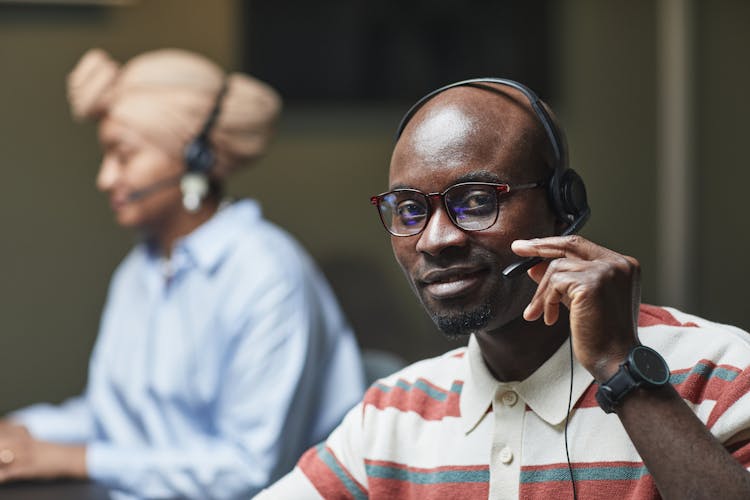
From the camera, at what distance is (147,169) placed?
2.33m

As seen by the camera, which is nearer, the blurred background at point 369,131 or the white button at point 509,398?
the white button at point 509,398

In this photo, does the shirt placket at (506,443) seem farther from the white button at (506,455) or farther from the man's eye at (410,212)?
the man's eye at (410,212)

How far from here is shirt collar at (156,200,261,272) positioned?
2248 millimetres

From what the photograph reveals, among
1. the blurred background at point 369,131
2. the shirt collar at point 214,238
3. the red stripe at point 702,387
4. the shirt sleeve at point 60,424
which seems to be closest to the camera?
the red stripe at point 702,387

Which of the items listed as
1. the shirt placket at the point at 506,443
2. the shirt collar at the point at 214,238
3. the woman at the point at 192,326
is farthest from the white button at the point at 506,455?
the shirt collar at the point at 214,238

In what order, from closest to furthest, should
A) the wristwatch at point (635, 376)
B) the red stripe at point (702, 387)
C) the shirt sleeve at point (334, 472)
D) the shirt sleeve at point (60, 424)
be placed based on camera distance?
the wristwatch at point (635, 376) → the red stripe at point (702, 387) → the shirt sleeve at point (334, 472) → the shirt sleeve at point (60, 424)

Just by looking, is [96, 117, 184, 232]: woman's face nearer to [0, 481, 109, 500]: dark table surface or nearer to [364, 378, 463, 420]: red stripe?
[0, 481, 109, 500]: dark table surface

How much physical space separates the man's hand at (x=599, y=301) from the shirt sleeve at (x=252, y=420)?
1.06 m

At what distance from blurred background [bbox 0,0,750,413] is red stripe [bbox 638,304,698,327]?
2169mm

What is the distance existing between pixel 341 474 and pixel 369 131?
227 centimetres

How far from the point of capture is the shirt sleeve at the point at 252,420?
1.98 m

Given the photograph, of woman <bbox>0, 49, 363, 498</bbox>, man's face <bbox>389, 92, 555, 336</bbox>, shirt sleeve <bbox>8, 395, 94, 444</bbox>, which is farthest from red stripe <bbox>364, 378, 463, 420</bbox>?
shirt sleeve <bbox>8, 395, 94, 444</bbox>

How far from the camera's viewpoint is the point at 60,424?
2.45 metres

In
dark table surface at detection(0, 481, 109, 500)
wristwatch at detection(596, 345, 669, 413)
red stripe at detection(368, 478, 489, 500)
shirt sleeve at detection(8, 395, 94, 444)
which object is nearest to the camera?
wristwatch at detection(596, 345, 669, 413)
